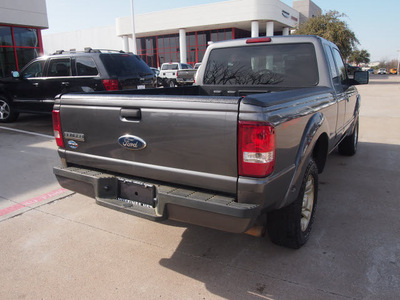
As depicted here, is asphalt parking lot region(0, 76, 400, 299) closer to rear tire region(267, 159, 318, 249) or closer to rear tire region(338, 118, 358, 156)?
rear tire region(267, 159, 318, 249)

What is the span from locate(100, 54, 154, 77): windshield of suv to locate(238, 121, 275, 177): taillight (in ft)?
19.2

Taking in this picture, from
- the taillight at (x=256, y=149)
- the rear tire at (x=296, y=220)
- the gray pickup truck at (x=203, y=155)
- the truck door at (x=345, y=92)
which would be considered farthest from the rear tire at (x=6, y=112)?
the taillight at (x=256, y=149)

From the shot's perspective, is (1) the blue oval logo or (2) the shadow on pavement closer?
(2) the shadow on pavement

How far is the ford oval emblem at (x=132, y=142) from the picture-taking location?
8.59 feet

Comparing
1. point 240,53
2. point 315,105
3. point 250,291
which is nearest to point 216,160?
point 250,291

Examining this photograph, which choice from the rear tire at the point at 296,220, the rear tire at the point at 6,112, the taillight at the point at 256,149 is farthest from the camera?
the rear tire at the point at 6,112

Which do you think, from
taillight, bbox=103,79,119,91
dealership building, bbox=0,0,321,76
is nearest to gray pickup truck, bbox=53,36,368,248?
taillight, bbox=103,79,119,91

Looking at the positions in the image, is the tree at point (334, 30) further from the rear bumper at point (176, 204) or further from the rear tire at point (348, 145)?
the rear bumper at point (176, 204)

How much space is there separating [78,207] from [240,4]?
33.4 meters

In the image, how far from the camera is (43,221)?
147 inches

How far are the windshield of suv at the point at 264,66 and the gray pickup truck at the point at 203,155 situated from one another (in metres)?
0.38

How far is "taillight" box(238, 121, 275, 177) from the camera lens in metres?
2.16

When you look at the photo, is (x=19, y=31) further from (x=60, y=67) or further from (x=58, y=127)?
(x=58, y=127)

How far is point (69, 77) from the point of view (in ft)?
25.9
